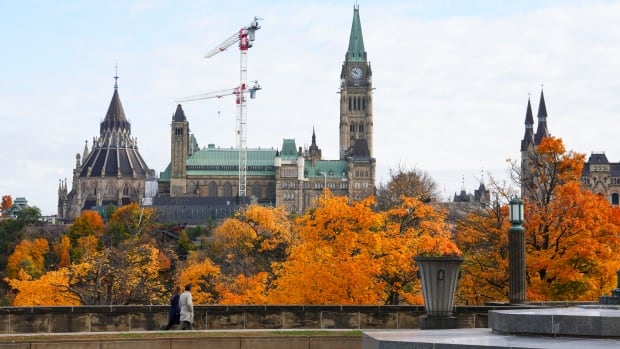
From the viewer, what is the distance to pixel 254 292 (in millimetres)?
→ 61250

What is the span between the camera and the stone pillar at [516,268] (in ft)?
99.6

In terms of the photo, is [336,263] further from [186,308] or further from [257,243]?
[257,243]

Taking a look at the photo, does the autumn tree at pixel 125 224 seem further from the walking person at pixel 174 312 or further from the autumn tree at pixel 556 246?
the walking person at pixel 174 312

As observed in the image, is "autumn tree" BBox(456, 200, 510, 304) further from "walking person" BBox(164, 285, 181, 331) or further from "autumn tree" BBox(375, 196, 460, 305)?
"walking person" BBox(164, 285, 181, 331)

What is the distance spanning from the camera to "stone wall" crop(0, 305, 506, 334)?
1119 inches

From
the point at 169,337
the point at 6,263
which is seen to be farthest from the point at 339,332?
the point at 6,263

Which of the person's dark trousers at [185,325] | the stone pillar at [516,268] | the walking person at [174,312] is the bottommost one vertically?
the person's dark trousers at [185,325]

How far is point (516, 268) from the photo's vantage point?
3052cm

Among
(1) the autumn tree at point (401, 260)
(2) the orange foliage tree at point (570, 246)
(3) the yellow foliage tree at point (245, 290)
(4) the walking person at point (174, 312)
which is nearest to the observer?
(4) the walking person at point (174, 312)

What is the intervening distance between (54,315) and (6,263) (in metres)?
118

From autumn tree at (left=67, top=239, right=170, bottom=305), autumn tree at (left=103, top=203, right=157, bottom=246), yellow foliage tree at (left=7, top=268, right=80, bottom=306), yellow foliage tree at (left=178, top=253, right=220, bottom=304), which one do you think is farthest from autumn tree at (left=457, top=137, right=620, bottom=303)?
autumn tree at (left=103, top=203, right=157, bottom=246)

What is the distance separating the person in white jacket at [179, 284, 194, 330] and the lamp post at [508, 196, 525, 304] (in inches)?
355

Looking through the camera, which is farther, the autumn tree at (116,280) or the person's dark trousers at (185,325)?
the autumn tree at (116,280)

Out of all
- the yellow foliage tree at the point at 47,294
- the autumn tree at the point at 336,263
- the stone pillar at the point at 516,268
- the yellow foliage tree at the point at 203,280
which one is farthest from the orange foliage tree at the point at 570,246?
the yellow foliage tree at the point at 203,280
